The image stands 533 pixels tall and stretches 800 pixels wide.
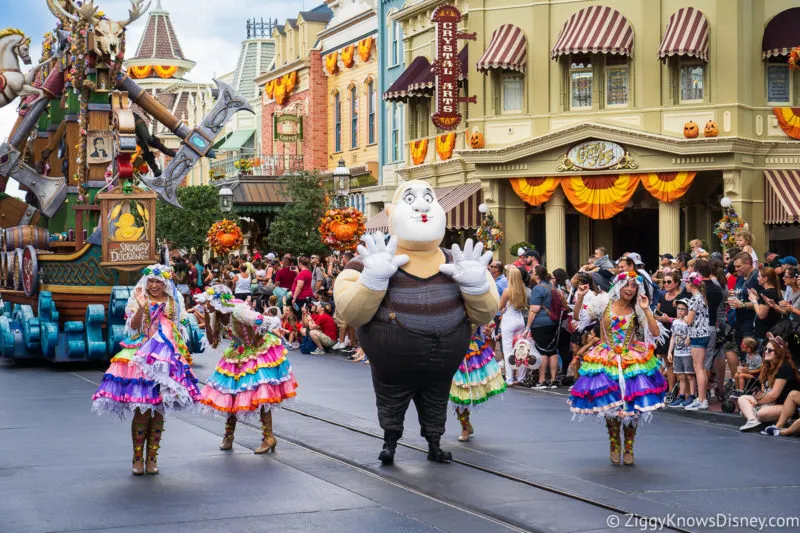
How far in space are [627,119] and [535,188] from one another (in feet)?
8.05

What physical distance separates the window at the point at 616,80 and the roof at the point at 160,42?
2344 inches

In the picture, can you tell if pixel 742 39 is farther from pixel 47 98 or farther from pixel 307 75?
pixel 307 75

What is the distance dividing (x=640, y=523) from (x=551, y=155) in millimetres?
18975

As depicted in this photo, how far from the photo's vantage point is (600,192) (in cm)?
2600

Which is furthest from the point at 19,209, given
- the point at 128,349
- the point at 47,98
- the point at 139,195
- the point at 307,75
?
the point at 307,75

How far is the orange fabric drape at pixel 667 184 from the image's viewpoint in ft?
81.7


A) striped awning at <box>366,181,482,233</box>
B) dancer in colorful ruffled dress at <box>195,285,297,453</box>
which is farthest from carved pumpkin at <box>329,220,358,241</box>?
dancer in colorful ruffled dress at <box>195,285,297,453</box>

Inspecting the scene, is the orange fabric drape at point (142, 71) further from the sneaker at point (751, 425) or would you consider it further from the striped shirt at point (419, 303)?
the striped shirt at point (419, 303)

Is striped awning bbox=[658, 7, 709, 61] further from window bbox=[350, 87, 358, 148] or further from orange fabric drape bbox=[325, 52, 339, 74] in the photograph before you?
orange fabric drape bbox=[325, 52, 339, 74]

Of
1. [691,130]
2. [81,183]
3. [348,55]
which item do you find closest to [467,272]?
[81,183]

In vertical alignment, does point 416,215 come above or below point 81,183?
below

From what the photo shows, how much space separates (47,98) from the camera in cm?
2000

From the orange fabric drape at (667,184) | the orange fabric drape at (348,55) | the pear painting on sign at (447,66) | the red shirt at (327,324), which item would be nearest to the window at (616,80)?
the orange fabric drape at (667,184)

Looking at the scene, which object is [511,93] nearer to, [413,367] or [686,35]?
[686,35]
